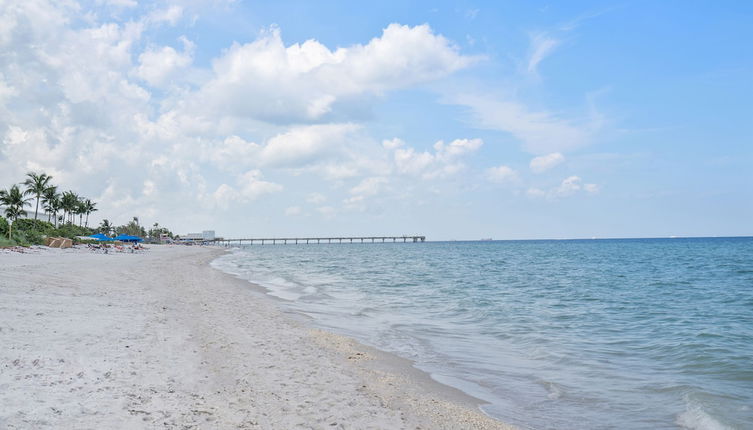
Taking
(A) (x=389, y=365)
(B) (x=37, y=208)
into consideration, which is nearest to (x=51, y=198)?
(B) (x=37, y=208)

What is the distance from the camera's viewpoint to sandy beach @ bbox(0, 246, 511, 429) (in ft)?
19.9

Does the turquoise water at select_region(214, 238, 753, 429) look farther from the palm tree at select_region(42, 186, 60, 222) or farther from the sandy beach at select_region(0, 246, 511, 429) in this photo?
the palm tree at select_region(42, 186, 60, 222)

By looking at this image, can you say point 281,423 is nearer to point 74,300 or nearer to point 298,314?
point 74,300

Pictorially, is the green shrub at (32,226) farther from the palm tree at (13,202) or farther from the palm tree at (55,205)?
the palm tree at (55,205)

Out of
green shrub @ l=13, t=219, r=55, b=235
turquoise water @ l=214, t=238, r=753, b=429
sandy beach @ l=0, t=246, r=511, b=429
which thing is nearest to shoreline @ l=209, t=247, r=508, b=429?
sandy beach @ l=0, t=246, r=511, b=429

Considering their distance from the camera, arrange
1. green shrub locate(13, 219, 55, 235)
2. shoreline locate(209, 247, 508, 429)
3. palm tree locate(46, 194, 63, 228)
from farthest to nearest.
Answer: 1. palm tree locate(46, 194, 63, 228)
2. green shrub locate(13, 219, 55, 235)
3. shoreline locate(209, 247, 508, 429)

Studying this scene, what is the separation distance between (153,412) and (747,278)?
1637 inches

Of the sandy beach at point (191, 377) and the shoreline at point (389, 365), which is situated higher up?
the sandy beach at point (191, 377)

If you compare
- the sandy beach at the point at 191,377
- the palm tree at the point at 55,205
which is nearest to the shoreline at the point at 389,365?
the sandy beach at the point at 191,377

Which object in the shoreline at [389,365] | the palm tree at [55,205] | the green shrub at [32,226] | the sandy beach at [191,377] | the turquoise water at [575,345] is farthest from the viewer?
the palm tree at [55,205]

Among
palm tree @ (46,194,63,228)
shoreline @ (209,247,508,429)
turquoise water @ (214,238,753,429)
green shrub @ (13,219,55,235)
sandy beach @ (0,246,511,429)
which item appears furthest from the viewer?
palm tree @ (46,194,63,228)

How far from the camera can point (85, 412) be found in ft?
19.1

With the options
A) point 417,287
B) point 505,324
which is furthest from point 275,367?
point 417,287

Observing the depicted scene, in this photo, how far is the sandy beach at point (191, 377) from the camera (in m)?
6.07
